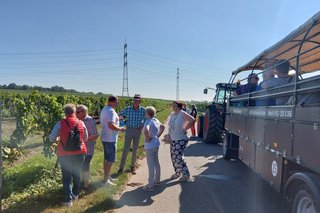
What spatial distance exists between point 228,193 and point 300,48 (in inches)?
125

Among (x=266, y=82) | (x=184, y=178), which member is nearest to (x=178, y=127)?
(x=184, y=178)

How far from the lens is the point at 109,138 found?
698 cm

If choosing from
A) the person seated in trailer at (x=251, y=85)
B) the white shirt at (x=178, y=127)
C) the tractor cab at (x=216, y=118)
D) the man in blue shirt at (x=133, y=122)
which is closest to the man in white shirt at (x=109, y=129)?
the man in blue shirt at (x=133, y=122)

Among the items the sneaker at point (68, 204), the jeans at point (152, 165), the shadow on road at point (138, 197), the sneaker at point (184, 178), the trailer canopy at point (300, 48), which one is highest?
the trailer canopy at point (300, 48)

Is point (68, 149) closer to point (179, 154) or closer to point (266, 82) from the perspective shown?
point (179, 154)

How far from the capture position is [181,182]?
759cm

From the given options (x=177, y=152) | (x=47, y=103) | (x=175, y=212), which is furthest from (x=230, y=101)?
(x=47, y=103)

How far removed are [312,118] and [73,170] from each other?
12.3ft

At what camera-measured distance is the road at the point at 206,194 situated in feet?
19.1

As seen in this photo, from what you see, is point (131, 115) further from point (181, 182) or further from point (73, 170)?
point (73, 170)

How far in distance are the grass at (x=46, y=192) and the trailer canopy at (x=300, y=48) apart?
147 inches

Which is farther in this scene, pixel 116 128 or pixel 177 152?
pixel 177 152

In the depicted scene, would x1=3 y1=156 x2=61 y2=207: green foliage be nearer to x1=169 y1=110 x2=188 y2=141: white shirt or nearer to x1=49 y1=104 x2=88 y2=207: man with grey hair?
x1=49 y1=104 x2=88 y2=207: man with grey hair

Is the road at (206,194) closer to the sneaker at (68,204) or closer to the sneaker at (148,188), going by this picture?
the sneaker at (148,188)
